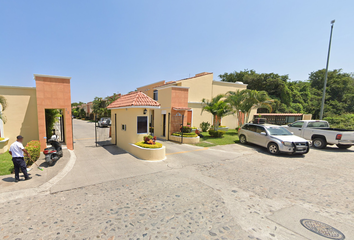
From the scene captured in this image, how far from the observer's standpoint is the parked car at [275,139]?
30.3 feet

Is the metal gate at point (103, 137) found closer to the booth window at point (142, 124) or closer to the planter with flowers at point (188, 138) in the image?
the booth window at point (142, 124)

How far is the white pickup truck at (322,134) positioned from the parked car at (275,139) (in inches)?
110

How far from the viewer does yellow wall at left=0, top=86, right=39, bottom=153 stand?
8961mm

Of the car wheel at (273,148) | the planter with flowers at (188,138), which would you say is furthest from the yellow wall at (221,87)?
the car wheel at (273,148)

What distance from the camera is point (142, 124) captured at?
9266mm

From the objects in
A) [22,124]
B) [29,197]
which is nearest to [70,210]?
[29,197]

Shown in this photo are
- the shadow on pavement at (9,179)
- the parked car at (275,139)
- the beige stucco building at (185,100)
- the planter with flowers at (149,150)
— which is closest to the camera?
the shadow on pavement at (9,179)

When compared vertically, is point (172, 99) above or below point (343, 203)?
above

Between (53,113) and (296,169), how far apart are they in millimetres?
15302

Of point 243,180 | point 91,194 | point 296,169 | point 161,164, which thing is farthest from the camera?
point 161,164

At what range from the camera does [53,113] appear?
39.2 ft

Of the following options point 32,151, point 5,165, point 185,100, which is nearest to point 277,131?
point 185,100

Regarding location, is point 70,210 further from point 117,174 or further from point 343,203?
point 343,203

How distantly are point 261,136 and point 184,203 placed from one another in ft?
27.7
